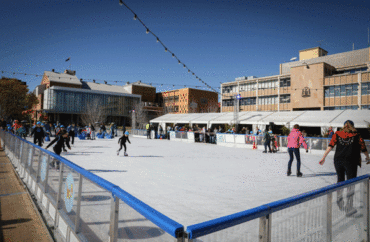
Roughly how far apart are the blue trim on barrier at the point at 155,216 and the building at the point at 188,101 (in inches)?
2543

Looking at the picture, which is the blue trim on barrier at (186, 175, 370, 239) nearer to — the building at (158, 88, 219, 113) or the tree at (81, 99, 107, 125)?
the tree at (81, 99, 107, 125)

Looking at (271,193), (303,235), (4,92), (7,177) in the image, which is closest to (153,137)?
(4,92)

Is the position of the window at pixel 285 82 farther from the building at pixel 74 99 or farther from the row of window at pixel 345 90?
the building at pixel 74 99

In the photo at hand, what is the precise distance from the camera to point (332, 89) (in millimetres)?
36125

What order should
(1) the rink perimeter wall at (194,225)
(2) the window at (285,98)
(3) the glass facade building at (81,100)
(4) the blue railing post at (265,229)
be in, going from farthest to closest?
(3) the glass facade building at (81,100), (2) the window at (285,98), (4) the blue railing post at (265,229), (1) the rink perimeter wall at (194,225)

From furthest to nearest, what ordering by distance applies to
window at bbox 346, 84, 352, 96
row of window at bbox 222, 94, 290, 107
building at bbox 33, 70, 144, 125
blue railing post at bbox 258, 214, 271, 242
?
1. building at bbox 33, 70, 144, 125
2. row of window at bbox 222, 94, 290, 107
3. window at bbox 346, 84, 352, 96
4. blue railing post at bbox 258, 214, 271, 242

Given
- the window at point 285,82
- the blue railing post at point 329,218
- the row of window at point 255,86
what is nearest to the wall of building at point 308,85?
the window at point 285,82

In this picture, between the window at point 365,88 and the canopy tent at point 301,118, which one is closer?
the canopy tent at point 301,118

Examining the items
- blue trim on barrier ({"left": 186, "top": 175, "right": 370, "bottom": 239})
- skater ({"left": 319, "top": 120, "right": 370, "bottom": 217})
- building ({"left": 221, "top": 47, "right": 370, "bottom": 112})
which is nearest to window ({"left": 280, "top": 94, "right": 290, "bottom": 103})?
building ({"left": 221, "top": 47, "right": 370, "bottom": 112})

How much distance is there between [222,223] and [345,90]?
41.0m

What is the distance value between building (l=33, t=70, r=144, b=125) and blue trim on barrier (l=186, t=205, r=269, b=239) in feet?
181

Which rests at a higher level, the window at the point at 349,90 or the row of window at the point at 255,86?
the row of window at the point at 255,86

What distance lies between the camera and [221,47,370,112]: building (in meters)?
34.1

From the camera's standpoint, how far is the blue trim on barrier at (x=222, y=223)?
1.21 meters
